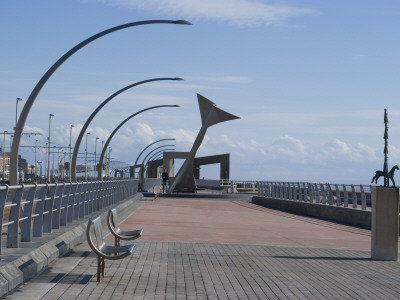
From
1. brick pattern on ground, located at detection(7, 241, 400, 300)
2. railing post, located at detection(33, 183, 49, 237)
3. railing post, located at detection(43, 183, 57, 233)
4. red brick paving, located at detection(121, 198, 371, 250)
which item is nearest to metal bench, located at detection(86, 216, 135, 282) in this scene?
brick pattern on ground, located at detection(7, 241, 400, 300)

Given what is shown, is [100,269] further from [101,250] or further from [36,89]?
[36,89]

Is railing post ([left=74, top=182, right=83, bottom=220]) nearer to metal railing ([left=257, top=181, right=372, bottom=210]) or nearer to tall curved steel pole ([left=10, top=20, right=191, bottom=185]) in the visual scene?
tall curved steel pole ([left=10, top=20, right=191, bottom=185])

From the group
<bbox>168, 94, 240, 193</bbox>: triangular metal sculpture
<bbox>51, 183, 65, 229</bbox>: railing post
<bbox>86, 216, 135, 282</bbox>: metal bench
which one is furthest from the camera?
<bbox>168, 94, 240, 193</bbox>: triangular metal sculpture

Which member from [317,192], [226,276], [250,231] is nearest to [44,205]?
[226,276]

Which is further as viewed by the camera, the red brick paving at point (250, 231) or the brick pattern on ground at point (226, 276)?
the red brick paving at point (250, 231)

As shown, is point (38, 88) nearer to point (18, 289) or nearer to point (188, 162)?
point (18, 289)

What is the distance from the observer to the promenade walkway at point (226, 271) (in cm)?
1010

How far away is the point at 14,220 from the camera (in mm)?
11945

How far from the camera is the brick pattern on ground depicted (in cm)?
1007

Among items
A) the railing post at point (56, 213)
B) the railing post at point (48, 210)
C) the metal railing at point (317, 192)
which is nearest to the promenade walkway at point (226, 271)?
the railing post at point (48, 210)

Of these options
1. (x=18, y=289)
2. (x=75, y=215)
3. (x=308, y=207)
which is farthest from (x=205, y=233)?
(x=308, y=207)

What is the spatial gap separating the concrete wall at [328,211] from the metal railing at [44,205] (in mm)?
8421

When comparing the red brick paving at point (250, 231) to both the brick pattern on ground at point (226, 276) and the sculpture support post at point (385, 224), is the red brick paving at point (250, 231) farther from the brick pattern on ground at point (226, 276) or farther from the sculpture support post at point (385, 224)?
the sculpture support post at point (385, 224)

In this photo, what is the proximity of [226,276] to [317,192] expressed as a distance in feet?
78.7
